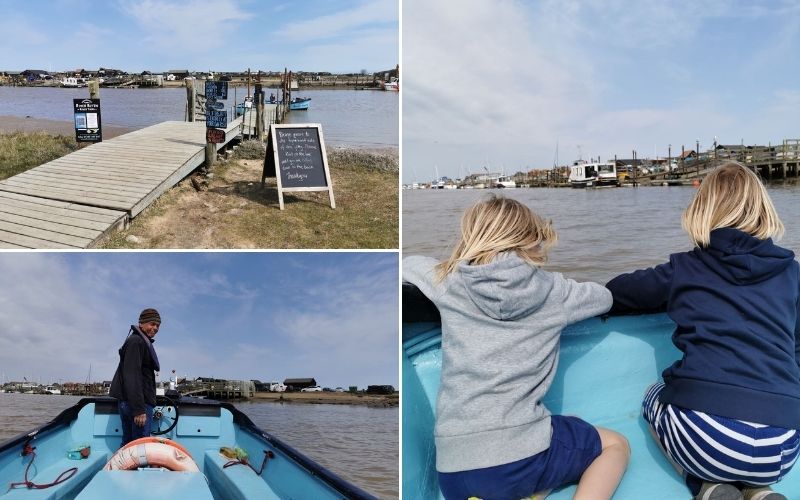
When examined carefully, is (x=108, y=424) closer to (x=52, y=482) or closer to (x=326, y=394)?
(x=52, y=482)

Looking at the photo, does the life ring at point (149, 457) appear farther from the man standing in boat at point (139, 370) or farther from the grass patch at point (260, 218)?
the grass patch at point (260, 218)

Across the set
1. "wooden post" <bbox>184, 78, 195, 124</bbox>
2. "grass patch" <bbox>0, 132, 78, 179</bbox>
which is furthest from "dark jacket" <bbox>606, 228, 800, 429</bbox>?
"wooden post" <bbox>184, 78, 195, 124</bbox>

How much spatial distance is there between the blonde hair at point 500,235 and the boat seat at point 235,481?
2437 mm

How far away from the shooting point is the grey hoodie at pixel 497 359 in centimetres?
187

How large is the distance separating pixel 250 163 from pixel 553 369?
10165 millimetres

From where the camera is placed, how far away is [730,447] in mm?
1860

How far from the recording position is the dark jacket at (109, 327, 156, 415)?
390cm

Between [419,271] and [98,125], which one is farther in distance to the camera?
[98,125]

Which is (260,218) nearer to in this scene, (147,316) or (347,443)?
(147,316)

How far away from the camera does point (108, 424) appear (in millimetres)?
4922

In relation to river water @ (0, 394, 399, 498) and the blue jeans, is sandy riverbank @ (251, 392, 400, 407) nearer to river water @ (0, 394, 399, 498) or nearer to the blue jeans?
river water @ (0, 394, 399, 498)

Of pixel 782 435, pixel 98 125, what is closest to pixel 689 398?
pixel 782 435

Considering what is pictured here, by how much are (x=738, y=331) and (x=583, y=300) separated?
474mm

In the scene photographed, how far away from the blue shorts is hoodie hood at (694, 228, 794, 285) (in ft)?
2.27
